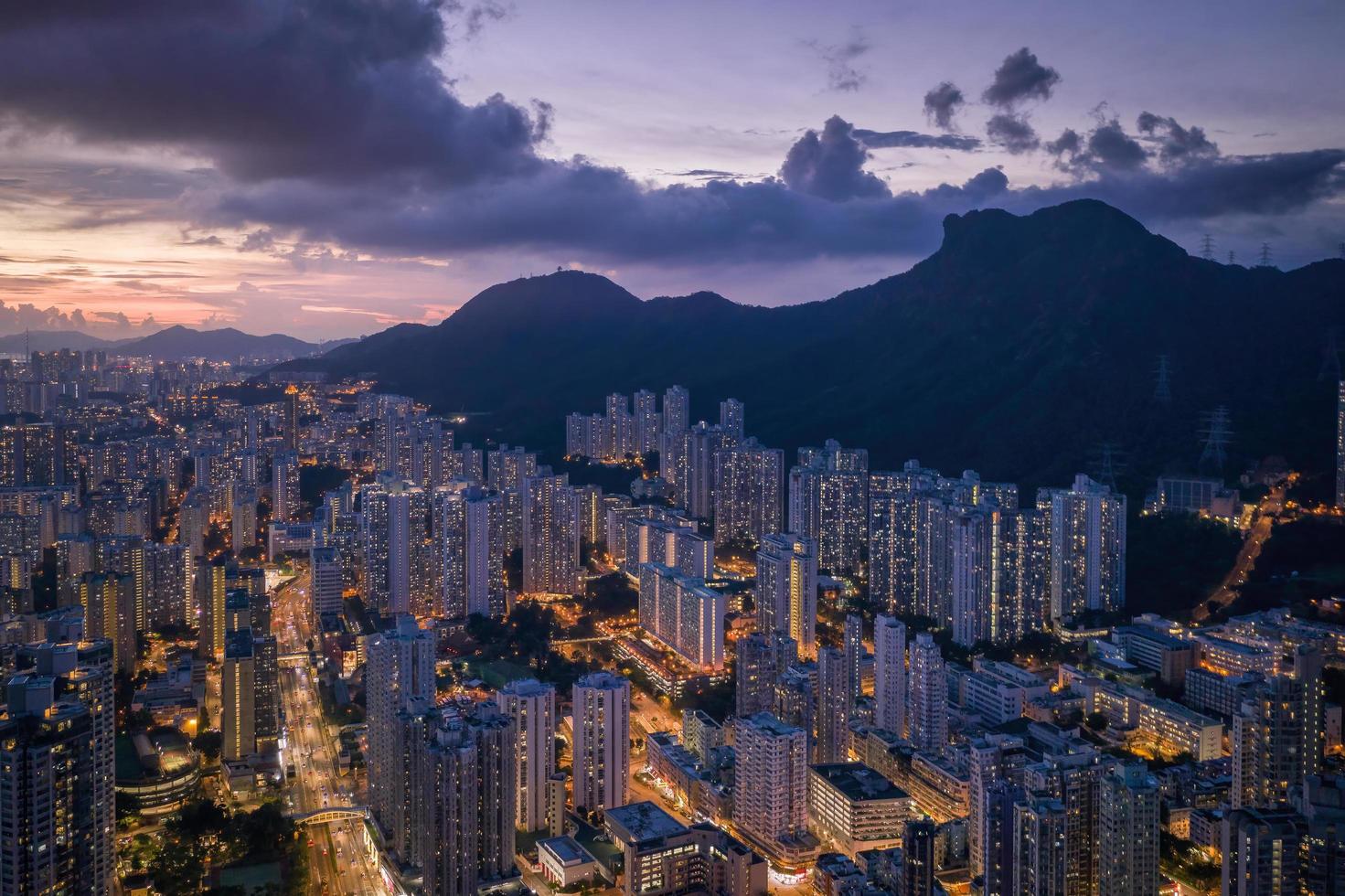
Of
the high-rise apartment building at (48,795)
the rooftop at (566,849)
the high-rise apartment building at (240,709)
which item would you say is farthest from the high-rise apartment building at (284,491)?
the high-rise apartment building at (48,795)

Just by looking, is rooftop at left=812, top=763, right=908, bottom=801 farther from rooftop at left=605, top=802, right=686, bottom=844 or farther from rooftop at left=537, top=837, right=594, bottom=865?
rooftop at left=537, top=837, right=594, bottom=865

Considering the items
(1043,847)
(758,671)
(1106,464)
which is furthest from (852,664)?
(1106,464)

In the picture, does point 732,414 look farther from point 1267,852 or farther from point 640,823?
point 1267,852

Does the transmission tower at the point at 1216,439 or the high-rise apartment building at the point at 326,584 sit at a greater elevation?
the transmission tower at the point at 1216,439

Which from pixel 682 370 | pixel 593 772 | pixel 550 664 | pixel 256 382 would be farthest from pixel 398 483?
pixel 256 382

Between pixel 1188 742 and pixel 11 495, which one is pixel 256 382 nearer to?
pixel 11 495

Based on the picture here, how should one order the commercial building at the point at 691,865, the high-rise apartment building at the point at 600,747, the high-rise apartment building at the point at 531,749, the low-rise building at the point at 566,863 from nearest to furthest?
the commercial building at the point at 691,865, the low-rise building at the point at 566,863, the high-rise apartment building at the point at 531,749, the high-rise apartment building at the point at 600,747

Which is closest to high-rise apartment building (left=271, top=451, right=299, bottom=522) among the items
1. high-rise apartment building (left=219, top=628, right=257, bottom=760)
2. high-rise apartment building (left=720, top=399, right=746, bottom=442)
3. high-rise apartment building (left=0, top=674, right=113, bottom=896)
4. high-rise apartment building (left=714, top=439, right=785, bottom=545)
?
high-rise apartment building (left=714, top=439, right=785, bottom=545)

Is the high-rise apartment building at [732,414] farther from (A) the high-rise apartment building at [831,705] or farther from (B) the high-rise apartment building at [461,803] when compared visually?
(B) the high-rise apartment building at [461,803]
